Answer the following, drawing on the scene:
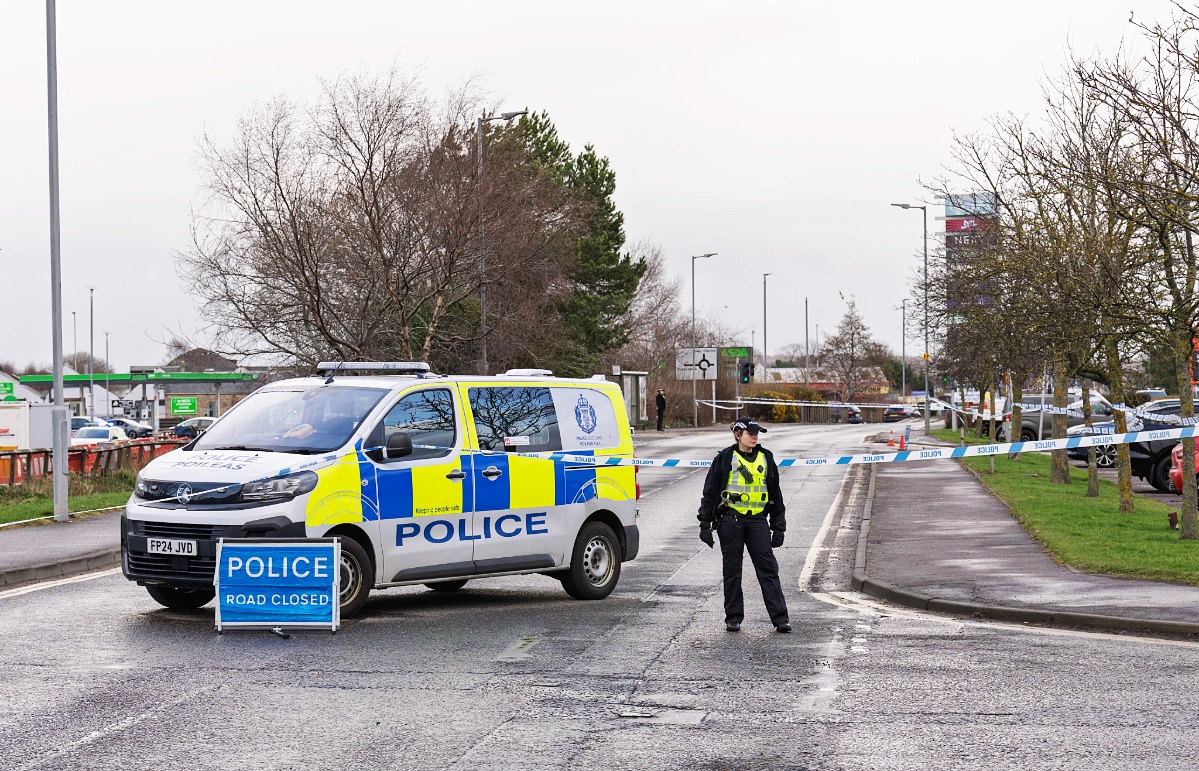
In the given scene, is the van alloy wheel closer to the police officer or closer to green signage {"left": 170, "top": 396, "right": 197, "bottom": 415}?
the police officer

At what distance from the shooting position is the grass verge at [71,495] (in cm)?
2059

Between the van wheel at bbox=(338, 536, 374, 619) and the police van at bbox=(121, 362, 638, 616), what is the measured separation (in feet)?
0.03

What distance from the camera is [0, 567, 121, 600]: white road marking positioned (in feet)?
41.1

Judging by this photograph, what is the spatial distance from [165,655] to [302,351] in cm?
2379

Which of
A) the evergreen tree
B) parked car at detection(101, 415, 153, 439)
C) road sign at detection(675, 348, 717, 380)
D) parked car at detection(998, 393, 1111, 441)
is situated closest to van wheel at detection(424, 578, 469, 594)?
parked car at detection(998, 393, 1111, 441)

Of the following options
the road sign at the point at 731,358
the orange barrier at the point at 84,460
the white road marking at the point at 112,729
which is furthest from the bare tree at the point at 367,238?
the road sign at the point at 731,358

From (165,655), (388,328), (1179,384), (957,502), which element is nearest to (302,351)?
(388,328)

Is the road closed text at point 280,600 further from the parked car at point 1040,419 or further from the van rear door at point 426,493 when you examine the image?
the parked car at point 1040,419

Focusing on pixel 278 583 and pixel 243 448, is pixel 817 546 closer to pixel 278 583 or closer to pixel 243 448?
pixel 243 448

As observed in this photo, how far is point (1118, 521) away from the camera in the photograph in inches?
732

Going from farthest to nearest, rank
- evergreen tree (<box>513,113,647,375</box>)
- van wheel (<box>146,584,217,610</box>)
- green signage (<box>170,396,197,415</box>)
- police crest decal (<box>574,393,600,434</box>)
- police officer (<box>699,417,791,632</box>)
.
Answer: green signage (<box>170,396,197,415</box>), evergreen tree (<box>513,113,647,375</box>), police crest decal (<box>574,393,600,434</box>), van wheel (<box>146,584,217,610</box>), police officer (<box>699,417,791,632</box>)

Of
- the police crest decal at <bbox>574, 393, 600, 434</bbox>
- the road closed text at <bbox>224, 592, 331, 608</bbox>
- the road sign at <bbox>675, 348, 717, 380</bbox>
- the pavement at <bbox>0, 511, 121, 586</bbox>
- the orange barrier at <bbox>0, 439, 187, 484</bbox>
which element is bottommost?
the pavement at <bbox>0, 511, 121, 586</bbox>

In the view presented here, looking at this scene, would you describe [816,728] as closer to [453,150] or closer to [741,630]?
[741,630]

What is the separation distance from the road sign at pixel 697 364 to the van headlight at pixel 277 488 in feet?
192
